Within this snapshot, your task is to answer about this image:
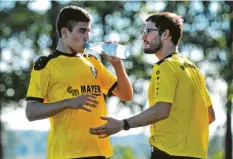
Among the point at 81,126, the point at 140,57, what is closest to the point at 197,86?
the point at 81,126

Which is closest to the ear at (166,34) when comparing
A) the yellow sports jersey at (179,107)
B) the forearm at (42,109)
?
the yellow sports jersey at (179,107)

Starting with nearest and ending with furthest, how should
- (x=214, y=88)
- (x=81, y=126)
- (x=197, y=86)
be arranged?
(x=197, y=86) → (x=81, y=126) → (x=214, y=88)

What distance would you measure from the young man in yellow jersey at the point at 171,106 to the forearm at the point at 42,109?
46 centimetres

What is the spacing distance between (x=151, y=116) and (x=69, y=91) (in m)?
0.95

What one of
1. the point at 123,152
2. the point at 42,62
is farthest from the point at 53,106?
the point at 123,152

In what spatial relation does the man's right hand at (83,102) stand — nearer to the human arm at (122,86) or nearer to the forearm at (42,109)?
the forearm at (42,109)

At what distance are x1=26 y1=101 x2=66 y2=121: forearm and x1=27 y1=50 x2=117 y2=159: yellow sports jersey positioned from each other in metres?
0.08

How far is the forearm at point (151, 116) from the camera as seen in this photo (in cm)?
582

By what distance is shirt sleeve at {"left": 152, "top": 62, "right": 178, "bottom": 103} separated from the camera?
5.87m

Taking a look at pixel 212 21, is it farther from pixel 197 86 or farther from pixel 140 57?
pixel 197 86

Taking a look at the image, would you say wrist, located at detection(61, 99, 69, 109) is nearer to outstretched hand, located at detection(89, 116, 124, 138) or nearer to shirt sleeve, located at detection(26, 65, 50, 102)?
shirt sleeve, located at detection(26, 65, 50, 102)

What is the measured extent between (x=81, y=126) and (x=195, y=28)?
1530 cm

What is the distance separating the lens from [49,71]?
652cm

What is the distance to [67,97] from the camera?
6.46m
